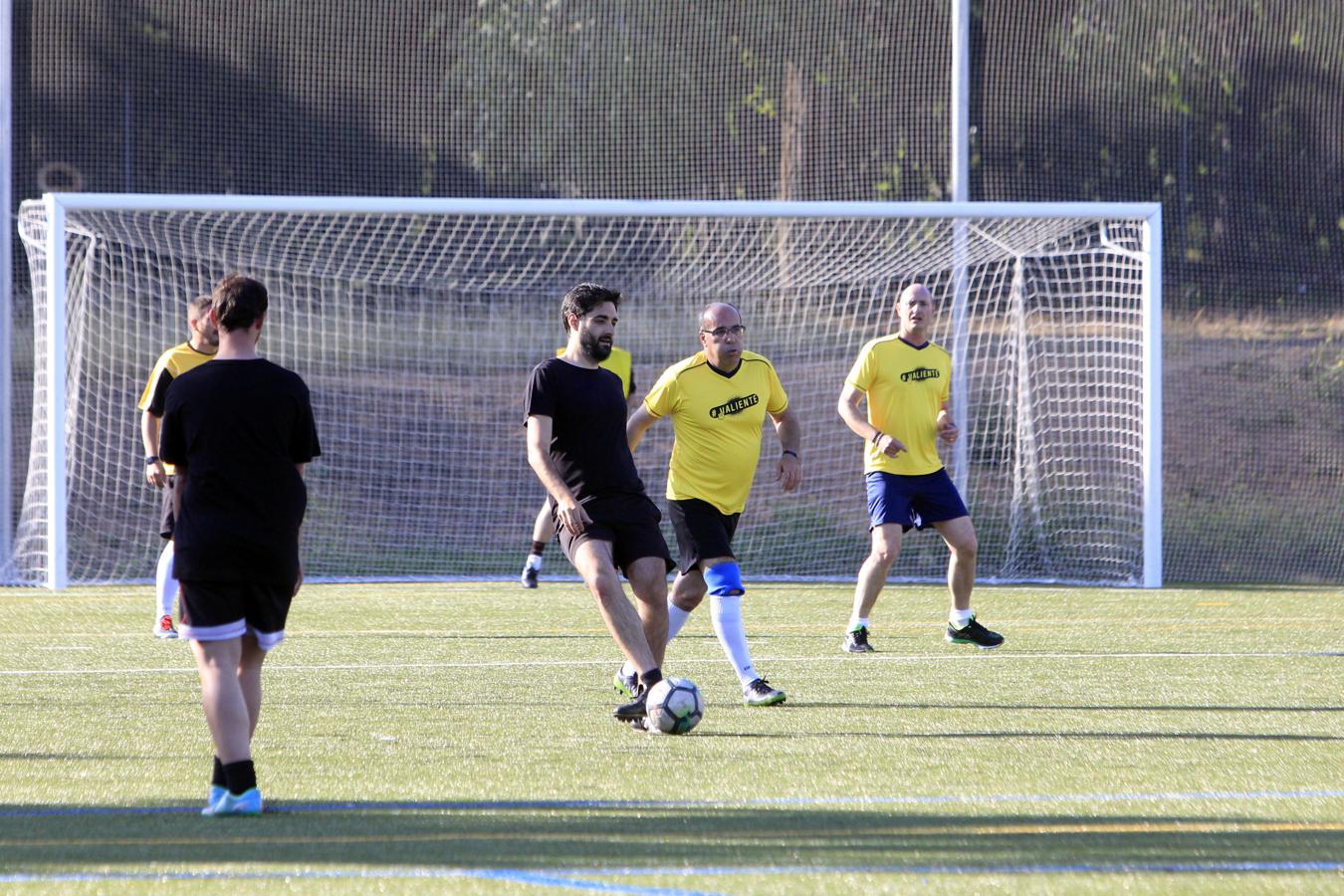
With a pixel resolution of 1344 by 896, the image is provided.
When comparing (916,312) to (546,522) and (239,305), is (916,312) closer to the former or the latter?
(546,522)

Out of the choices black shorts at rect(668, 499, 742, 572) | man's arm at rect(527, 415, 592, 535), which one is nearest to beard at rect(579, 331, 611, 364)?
man's arm at rect(527, 415, 592, 535)

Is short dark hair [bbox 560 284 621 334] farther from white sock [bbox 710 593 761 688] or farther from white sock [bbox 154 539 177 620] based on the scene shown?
white sock [bbox 154 539 177 620]

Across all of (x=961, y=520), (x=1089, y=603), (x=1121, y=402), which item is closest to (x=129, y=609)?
(x=961, y=520)

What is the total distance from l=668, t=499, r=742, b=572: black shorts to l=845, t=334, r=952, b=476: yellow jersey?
207cm

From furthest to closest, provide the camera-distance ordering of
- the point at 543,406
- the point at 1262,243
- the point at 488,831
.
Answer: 1. the point at 1262,243
2. the point at 543,406
3. the point at 488,831

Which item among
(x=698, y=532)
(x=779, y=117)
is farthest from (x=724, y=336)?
(x=779, y=117)

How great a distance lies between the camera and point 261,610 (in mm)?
4746

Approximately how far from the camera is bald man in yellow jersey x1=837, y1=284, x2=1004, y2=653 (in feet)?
29.2

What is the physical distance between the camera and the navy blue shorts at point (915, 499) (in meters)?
8.95

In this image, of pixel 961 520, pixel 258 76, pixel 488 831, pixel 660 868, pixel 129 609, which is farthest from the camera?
pixel 258 76

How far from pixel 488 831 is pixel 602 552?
1803 millimetres

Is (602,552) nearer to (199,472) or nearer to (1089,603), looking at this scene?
(199,472)

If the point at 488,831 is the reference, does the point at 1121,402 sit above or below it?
above

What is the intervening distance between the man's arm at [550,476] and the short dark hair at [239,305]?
1.58m
